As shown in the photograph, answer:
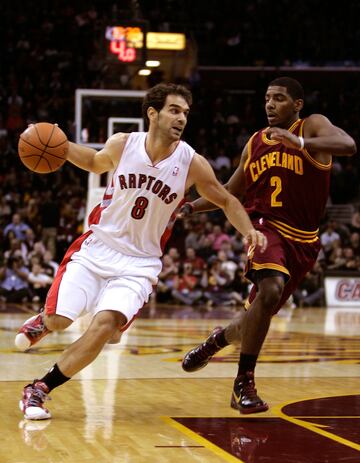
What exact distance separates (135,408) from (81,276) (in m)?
0.95

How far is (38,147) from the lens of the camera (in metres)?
5.82

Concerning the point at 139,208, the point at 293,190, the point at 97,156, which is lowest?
the point at 139,208

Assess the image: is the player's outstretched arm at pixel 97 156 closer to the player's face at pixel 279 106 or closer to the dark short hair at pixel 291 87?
the player's face at pixel 279 106

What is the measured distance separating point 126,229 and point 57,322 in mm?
737

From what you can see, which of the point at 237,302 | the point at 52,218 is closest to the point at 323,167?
the point at 237,302

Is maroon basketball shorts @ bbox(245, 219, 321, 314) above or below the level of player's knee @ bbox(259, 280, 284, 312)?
above

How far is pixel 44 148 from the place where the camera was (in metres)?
5.80

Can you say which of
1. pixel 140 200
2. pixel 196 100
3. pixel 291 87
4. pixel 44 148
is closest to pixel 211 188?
pixel 140 200

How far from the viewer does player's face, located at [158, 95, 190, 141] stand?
19.4 ft

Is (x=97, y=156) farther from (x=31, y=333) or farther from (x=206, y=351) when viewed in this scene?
(x=206, y=351)

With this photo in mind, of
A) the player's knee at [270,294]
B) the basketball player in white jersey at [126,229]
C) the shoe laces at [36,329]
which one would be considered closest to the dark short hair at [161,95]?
the basketball player in white jersey at [126,229]

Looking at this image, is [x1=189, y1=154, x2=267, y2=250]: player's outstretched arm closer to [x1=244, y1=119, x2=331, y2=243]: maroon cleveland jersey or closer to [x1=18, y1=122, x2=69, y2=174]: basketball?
[x1=244, y1=119, x2=331, y2=243]: maroon cleveland jersey

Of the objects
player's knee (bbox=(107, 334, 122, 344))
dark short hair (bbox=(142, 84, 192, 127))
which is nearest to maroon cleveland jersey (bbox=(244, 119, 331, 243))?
dark short hair (bbox=(142, 84, 192, 127))

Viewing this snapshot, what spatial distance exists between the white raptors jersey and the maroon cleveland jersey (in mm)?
644
